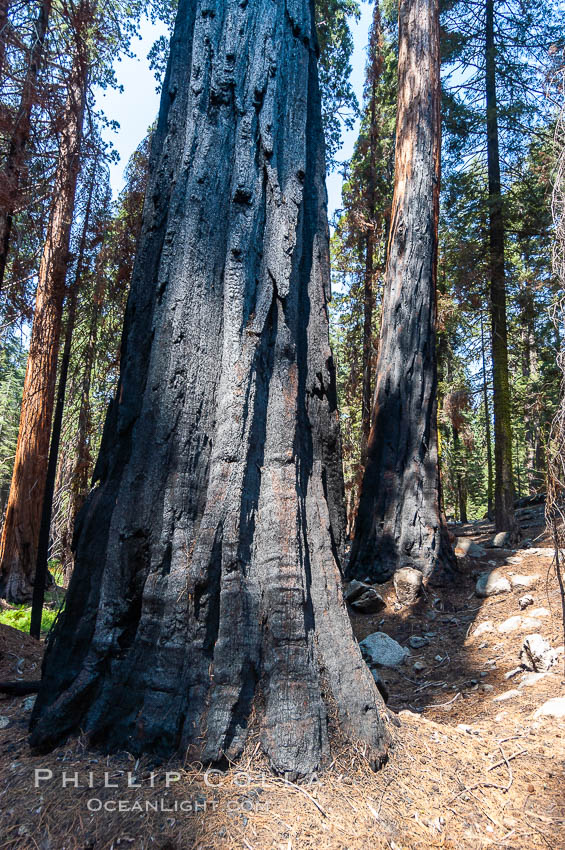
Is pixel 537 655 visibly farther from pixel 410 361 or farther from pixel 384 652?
pixel 410 361

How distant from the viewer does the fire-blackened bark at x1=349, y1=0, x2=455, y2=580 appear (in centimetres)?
582

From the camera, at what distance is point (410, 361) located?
632cm

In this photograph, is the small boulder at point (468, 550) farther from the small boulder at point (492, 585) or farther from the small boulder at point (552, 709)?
the small boulder at point (552, 709)

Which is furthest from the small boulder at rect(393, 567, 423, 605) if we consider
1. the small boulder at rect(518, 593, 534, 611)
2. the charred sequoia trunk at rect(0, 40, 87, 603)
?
the charred sequoia trunk at rect(0, 40, 87, 603)

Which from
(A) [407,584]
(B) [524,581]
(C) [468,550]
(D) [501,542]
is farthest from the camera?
(D) [501,542]

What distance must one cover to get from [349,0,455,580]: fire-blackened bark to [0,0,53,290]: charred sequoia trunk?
417cm

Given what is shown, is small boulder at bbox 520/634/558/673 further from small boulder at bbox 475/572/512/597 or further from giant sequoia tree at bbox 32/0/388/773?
giant sequoia tree at bbox 32/0/388/773

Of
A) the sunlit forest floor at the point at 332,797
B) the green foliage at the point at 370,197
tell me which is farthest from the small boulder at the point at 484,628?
the green foliage at the point at 370,197

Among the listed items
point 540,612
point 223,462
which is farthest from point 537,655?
point 223,462

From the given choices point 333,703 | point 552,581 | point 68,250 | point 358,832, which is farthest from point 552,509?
point 68,250

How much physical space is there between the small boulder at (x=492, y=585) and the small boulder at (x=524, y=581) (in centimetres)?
6

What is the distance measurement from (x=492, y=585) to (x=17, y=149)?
19.2 ft

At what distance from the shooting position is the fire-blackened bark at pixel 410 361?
5820 mm

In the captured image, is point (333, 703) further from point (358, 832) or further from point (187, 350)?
point (187, 350)
